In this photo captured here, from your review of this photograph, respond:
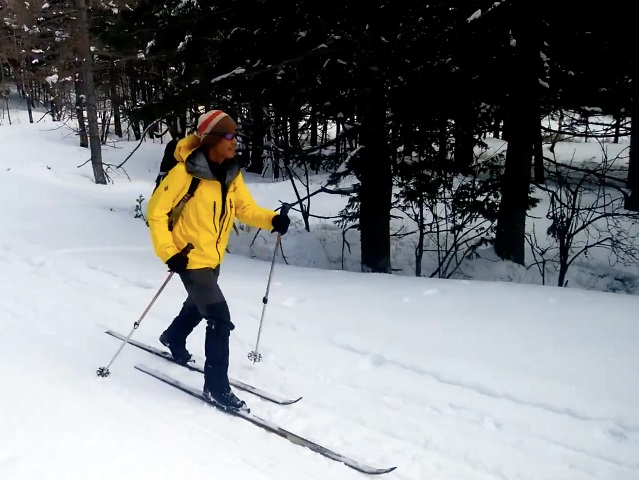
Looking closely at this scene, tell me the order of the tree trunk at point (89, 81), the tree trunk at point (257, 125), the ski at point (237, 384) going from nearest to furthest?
the ski at point (237, 384)
the tree trunk at point (257, 125)
the tree trunk at point (89, 81)

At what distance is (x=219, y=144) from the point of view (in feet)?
12.8

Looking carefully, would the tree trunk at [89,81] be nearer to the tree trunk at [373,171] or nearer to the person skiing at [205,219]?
the tree trunk at [373,171]

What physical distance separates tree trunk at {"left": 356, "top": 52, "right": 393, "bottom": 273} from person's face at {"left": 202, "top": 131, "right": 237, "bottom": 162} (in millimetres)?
4603

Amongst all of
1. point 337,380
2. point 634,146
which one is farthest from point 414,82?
point 337,380

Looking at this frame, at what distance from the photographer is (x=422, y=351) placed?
199 inches


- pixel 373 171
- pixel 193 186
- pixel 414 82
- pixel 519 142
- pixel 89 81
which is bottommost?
pixel 193 186

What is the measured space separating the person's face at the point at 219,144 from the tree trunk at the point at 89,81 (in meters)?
15.2

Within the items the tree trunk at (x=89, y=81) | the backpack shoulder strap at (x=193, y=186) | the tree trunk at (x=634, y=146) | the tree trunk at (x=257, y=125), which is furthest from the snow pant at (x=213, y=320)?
the tree trunk at (x=89, y=81)

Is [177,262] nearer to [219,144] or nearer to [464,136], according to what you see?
[219,144]

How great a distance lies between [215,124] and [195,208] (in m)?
0.61

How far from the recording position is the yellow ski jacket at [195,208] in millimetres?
3881

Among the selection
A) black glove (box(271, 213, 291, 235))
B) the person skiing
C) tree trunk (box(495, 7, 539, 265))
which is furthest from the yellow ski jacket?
tree trunk (box(495, 7, 539, 265))

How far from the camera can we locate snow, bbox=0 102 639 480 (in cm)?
349

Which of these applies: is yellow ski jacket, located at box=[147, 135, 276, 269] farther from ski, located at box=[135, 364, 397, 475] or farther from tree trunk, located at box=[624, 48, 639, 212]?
tree trunk, located at box=[624, 48, 639, 212]
